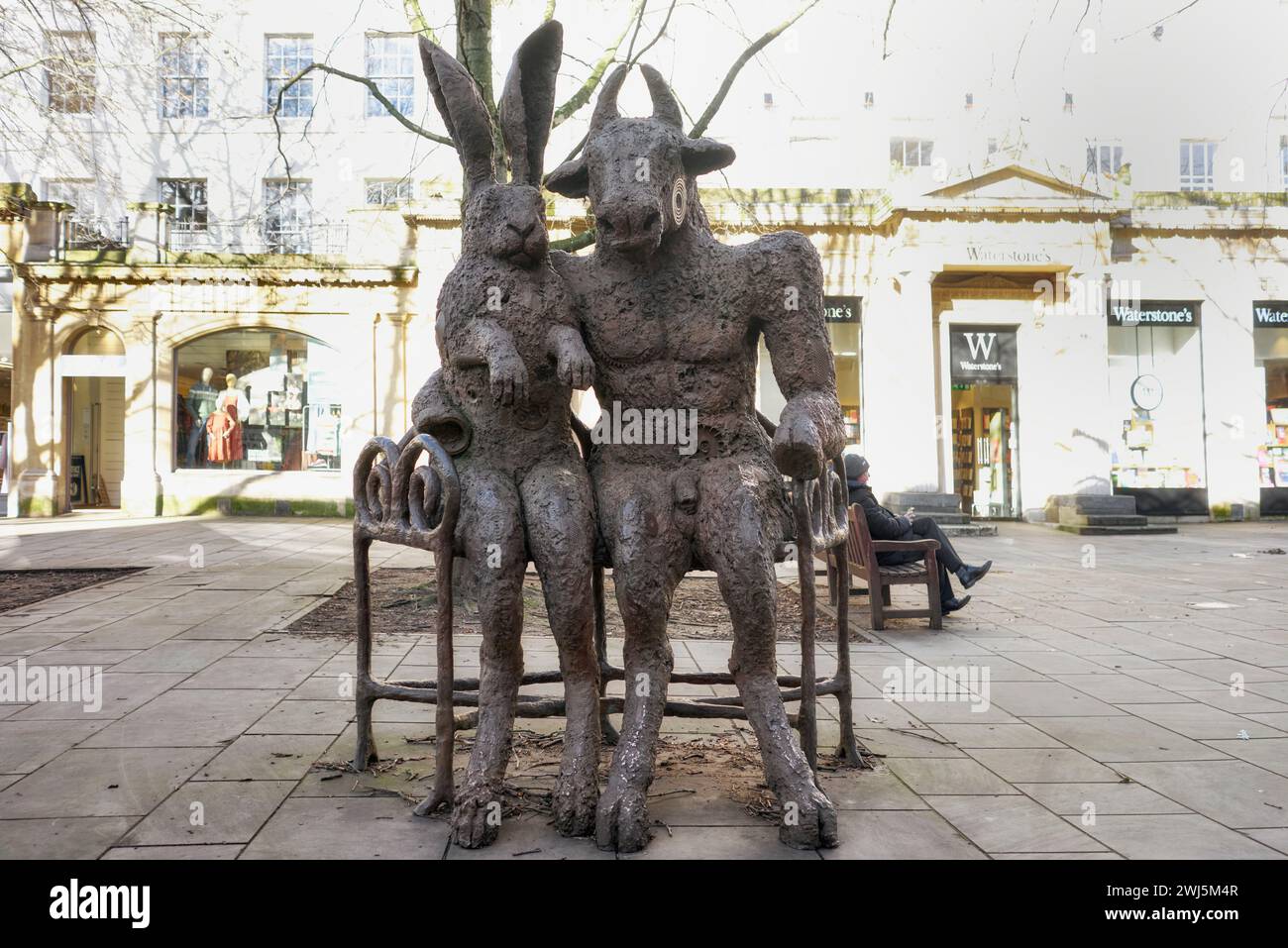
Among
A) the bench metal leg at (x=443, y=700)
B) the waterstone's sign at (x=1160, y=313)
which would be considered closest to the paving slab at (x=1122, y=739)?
the bench metal leg at (x=443, y=700)

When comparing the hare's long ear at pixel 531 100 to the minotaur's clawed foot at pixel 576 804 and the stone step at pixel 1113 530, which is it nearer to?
the minotaur's clawed foot at pixel 576 804

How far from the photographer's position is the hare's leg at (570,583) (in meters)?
2.55

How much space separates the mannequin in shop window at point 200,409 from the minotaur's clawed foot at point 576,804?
16646 millimetres

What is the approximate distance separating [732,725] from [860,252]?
48.7 feet

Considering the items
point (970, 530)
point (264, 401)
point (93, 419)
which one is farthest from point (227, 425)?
point (970, 530)

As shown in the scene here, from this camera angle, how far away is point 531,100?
2859 millimetres

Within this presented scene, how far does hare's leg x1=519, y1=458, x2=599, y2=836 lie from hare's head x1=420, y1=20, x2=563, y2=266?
0.73 meters

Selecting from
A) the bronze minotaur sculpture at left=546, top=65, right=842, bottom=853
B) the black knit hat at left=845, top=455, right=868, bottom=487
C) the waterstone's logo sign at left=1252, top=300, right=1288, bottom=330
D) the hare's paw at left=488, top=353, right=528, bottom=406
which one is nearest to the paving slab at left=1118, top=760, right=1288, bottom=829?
the bronze minotaur sculpture at left=546, top=65, right=842, bottom=853

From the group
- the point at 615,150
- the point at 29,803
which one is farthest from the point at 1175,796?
the point at 29,803

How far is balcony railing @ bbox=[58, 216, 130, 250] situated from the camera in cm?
1641

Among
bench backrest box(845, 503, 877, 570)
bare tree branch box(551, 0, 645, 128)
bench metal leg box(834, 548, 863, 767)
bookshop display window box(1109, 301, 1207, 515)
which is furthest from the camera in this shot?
bookshop display window box(1109, 301, 1207, 515)

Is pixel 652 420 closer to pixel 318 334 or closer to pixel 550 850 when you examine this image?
pixel 550 850

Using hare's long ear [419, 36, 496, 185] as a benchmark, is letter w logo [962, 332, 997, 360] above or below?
above

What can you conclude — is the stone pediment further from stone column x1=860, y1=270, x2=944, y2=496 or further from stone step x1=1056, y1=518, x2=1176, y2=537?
stone step x1=1056, y1=518, x2=1176, y2=537
